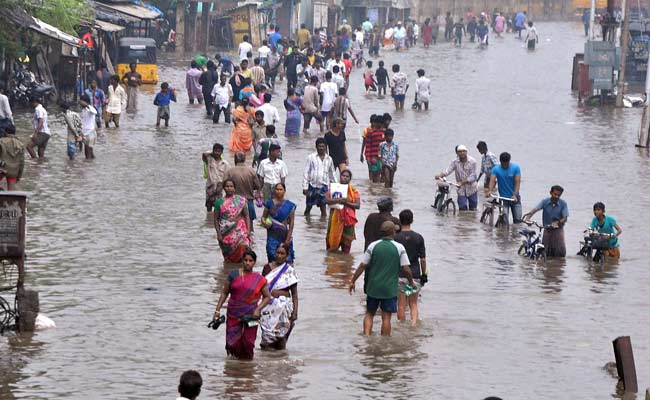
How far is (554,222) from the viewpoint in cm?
1811

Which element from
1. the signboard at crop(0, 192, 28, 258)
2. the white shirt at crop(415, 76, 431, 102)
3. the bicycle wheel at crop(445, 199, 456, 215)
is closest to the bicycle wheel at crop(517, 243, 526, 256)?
the bicycle wheel at crop(445, 199, 456, 215)

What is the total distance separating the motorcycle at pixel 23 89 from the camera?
104 feet

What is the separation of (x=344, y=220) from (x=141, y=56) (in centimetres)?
2459

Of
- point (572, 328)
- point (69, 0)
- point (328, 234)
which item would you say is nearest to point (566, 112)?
point (69, 0)

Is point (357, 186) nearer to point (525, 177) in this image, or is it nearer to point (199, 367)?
point (525, 177)

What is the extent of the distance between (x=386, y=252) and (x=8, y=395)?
3.66 m

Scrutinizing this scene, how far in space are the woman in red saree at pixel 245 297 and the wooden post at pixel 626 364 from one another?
2.86 metres

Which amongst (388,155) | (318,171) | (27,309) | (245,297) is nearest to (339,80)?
(388,155)

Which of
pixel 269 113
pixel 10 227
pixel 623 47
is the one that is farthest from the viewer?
pixel 623 47

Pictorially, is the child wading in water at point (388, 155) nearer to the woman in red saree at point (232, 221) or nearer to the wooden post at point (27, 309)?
the woman in red saree at point (232, 221)

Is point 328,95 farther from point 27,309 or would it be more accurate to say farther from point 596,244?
point 27,309

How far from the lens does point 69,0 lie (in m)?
33.8

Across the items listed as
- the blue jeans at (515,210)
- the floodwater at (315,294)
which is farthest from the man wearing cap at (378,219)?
the blue jeans at (515,210)

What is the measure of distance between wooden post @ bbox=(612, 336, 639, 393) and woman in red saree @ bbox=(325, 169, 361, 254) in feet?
19.0
